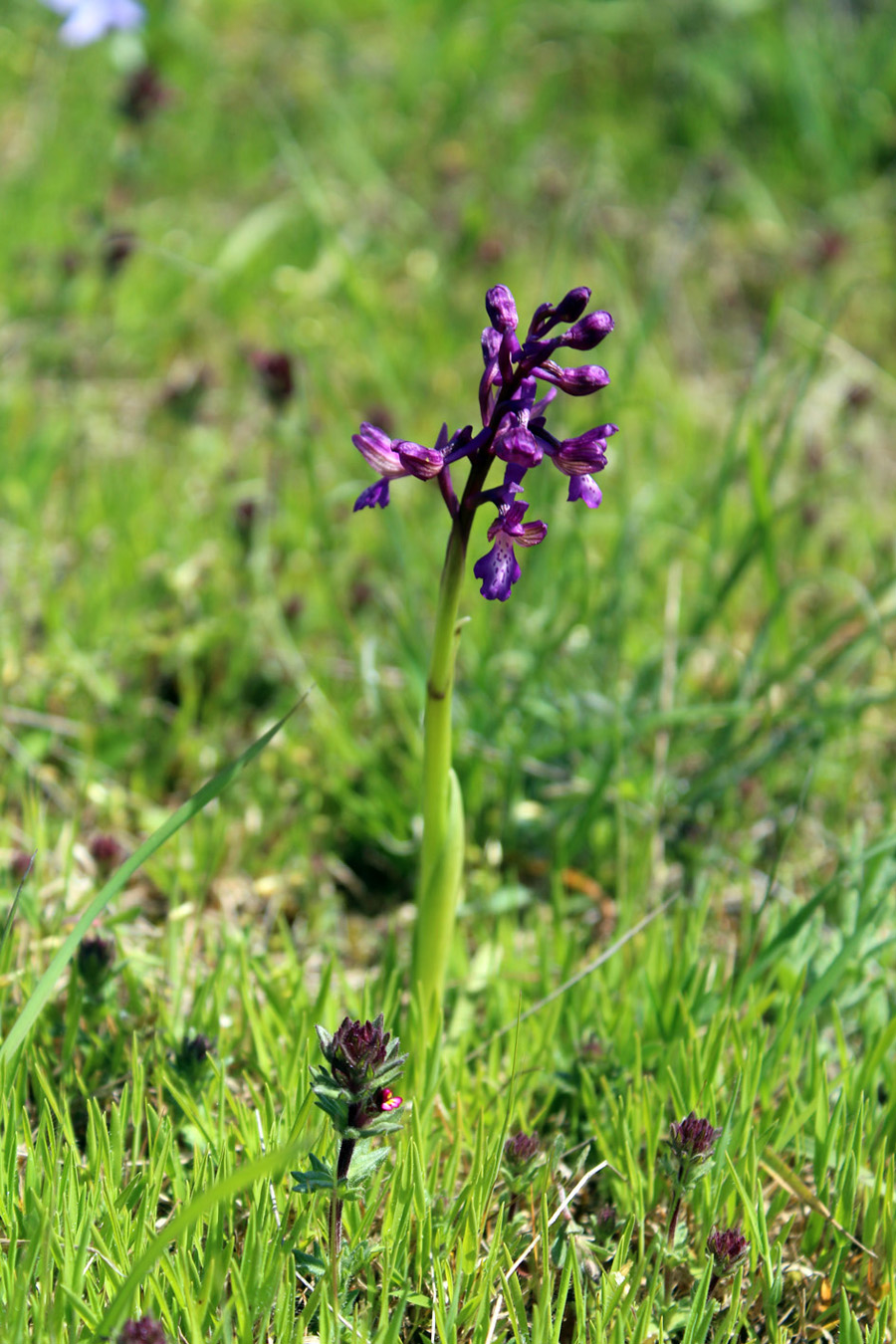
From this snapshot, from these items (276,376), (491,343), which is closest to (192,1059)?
(491,343)

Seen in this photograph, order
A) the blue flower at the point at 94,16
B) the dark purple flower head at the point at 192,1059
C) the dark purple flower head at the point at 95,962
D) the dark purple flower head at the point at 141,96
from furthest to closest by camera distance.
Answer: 1. the blue flower at the point at 94,16
2. the dark purple flower head at the point at 141,96
3. the dark purple flower head at the point at 95,962
4. the dark purple flower head at the point at 192,1059

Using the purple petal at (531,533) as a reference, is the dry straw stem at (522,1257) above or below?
below

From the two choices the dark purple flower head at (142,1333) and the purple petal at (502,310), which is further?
the purple petal at (502,310)

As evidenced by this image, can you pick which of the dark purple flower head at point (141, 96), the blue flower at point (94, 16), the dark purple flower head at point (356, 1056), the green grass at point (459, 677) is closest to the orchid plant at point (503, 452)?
the dark purple flower head at point (356, 1056)

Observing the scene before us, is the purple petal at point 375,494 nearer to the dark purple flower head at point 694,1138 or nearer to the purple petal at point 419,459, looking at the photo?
the purple petal at point 419,459

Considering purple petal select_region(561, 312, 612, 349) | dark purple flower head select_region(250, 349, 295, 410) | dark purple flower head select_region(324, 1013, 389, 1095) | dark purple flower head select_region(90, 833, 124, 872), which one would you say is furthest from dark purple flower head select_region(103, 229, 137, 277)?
dark purple flower head select_region(324, 1013, 389, 1095)

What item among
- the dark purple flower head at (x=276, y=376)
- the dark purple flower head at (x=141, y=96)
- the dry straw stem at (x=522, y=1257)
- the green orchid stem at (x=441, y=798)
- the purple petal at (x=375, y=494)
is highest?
the dark purple flower head at (x=141, y=96)

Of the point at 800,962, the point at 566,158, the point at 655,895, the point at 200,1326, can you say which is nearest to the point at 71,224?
the point at 566,158

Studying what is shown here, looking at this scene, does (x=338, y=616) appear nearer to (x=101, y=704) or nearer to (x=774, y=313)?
(x=101, y=704)
